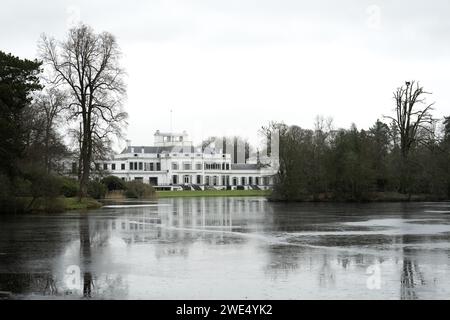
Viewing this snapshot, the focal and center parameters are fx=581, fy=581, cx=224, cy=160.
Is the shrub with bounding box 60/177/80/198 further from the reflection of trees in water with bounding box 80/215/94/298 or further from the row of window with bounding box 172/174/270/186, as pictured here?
the row of window with bounding box 172/174/270/186

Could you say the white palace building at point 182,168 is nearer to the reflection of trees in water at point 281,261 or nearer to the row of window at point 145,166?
the row of window at point 145,166

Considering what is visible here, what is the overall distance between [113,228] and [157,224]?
2925 mm

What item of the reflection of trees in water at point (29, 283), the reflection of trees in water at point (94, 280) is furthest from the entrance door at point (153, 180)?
the reflection of trees in water at point (29, 283)

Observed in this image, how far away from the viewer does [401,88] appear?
2857 inches

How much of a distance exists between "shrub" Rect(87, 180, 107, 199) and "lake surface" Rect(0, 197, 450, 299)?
48274mm

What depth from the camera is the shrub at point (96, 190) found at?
237 feet

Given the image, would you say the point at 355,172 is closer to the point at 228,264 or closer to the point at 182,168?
the point at 228,264

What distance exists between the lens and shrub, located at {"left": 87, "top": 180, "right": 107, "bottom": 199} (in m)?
72.1

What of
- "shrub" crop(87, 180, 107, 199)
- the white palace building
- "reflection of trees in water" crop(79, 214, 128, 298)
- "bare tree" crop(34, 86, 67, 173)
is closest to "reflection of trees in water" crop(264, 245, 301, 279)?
"reflection of trees in water" crop(79, 214, 128, 298)

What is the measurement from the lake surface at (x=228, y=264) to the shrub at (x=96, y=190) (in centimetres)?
4827

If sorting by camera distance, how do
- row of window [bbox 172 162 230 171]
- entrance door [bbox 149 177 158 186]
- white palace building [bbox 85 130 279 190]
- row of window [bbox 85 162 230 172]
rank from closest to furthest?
white palace building [bbox 85 130 279 190] < entrance door [bbox 149 177 158 186] < row of window [bbox 172 162 230 171] < row of window [bbox 85 162 230 172]
